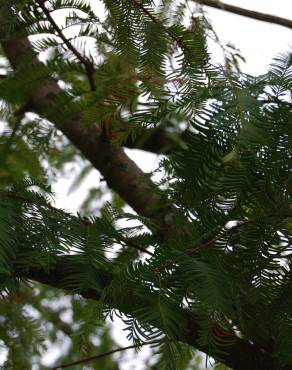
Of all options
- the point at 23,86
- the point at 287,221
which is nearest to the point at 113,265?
the point at 287,221

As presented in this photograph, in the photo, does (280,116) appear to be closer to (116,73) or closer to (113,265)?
(113,265)

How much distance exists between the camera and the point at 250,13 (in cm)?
182

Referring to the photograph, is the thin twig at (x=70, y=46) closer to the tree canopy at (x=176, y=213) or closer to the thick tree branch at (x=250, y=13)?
the tree canopy at (x=176, y=213)

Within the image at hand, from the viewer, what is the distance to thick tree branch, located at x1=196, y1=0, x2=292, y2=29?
5.65ft

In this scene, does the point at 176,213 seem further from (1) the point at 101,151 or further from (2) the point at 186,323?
(1) the point at 101,151

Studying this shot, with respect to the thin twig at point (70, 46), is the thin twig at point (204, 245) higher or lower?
lower

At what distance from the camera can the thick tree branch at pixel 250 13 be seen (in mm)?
1724

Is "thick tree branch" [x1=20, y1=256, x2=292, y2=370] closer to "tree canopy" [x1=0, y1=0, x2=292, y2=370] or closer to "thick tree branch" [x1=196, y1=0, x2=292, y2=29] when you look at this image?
"tree canopy" [x1=0, y1=0, x2=292, y2=370]

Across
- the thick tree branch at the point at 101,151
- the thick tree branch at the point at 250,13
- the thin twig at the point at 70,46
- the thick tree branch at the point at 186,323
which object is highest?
the thick tree branch at the point at 250,13

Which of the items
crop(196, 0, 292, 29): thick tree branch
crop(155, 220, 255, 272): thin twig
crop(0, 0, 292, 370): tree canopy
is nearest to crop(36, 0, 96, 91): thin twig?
crop(0, 0, 292, 370): tree canopy

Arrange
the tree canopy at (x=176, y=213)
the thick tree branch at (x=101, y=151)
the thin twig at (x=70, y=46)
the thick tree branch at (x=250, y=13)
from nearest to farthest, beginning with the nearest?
the tree canopy at (x=176, y=213), the thin twig at (x=70, y=46), the thick tree branch at (x=250, y=13), the thick tree branch at (x=101, y=151)

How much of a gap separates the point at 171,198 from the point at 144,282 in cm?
16

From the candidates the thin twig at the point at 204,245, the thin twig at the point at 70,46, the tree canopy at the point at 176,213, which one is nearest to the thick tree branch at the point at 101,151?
the thin twig at the point at 70,46

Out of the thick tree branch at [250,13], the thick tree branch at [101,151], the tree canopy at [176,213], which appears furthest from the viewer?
the thick tree branch at [101,151]
